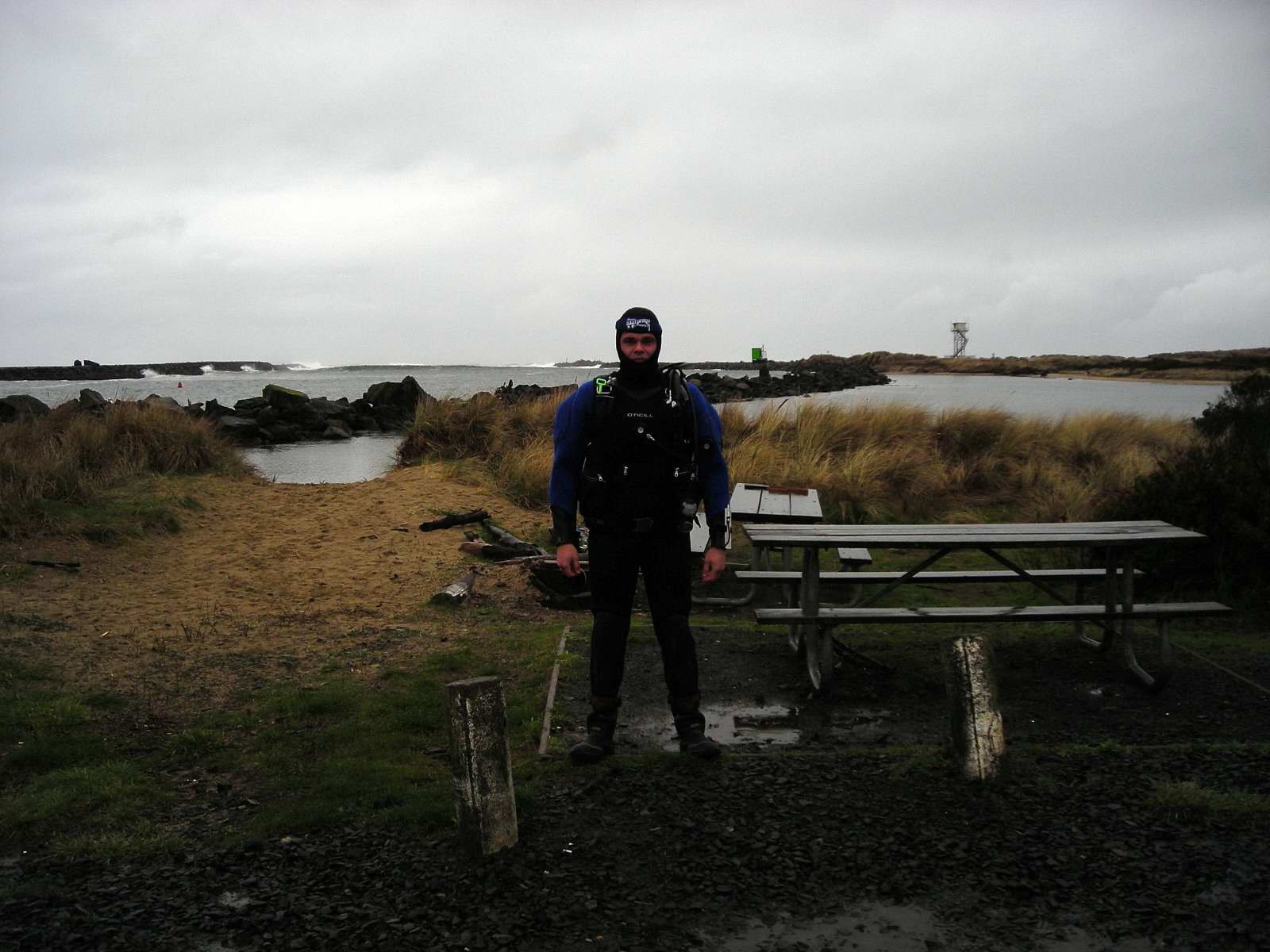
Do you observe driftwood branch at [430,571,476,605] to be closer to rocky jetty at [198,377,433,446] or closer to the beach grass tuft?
the beach grass tuft

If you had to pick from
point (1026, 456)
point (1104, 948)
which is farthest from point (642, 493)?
point (1026, 456)

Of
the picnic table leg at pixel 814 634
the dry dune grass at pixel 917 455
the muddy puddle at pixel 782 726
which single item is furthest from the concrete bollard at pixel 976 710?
the dry dune grass at pixel 917 455

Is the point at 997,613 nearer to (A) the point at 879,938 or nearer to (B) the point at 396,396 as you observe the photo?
(A) the point at 879,938

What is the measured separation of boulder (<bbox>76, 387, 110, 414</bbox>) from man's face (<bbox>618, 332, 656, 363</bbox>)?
15546 millimetres

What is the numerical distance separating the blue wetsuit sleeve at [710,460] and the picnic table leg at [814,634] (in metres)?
1.12

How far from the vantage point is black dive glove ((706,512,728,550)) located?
4.48m

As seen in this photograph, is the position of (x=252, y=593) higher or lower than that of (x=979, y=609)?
lower

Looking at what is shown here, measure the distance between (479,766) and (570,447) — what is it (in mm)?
1414

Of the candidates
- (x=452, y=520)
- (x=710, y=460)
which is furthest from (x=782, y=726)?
(x=452, y=520)

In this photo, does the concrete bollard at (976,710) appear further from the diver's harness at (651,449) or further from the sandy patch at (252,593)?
the sandy patch at (252,593)

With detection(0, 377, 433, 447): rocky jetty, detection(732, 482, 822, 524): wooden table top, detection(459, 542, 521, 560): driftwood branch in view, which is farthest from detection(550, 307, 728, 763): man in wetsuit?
detection(0, 377, 433, 447): rocky jetty

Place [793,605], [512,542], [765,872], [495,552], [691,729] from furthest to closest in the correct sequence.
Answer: [512,542]
[495,552]
[793,605]
[691,729]
[765,872]

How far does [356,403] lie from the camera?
33.5 metres

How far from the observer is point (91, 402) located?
20688 millimetres
